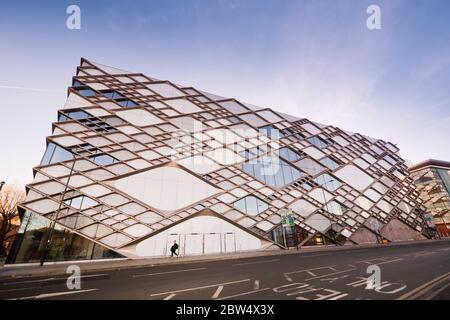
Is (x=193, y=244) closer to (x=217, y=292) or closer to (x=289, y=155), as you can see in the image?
(x=217, y=292)

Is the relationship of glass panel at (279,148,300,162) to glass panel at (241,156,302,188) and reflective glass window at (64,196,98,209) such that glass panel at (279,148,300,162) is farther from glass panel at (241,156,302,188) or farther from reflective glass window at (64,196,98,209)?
reflective glass window at (64,196,98,209)

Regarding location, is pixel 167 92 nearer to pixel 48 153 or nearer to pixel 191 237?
pixel 48 153

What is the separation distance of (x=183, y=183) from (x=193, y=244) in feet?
24.1

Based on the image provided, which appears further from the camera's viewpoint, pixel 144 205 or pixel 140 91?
pixel 140 91

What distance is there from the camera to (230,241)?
22.8 m

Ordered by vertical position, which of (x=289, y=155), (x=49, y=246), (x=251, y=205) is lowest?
(x=49, y=246)

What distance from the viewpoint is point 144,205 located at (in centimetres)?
2088

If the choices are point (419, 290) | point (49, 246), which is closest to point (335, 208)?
point (419, 290)

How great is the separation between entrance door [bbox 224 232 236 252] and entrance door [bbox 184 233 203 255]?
3.13 m

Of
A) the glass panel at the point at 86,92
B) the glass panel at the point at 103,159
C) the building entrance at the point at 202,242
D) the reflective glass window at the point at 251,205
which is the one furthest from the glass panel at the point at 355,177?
the glass panel at the point at 86,92

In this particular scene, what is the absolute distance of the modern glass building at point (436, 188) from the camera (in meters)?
46.2

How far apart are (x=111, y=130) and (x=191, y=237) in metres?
16.4
